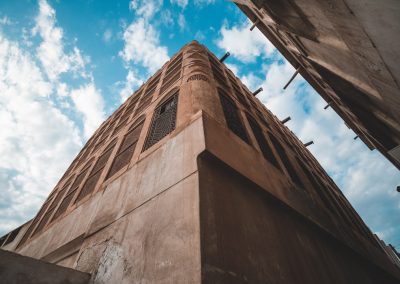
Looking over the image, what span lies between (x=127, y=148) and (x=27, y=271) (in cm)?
348

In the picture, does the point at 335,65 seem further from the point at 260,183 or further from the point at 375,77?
the point at 260,183

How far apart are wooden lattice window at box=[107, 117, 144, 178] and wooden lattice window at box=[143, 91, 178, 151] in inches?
21.0

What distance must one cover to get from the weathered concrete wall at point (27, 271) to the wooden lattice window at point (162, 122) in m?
2.44

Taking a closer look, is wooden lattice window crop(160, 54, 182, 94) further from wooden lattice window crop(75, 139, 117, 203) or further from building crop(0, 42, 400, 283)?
wooden lattice window crop(75, 139, 117, 203)

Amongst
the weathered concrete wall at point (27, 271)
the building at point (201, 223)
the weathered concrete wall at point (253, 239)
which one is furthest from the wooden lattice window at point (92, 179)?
the weathered concrete wall at point (253, 239)

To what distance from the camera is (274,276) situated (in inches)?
89.0

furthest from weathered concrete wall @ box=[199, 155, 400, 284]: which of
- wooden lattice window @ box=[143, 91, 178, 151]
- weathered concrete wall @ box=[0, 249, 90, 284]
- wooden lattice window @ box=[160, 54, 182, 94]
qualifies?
wooden lattice window @ box=[160, 54, 182, 94]

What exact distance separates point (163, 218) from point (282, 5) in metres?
4.67

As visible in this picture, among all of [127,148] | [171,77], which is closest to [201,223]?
[127,148]

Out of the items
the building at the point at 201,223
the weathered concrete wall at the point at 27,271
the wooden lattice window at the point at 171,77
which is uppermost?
the wooden lattice window at the point at 171,77

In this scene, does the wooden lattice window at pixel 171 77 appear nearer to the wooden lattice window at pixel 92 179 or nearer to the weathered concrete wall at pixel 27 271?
the wooden lattice window at pixel 92 179

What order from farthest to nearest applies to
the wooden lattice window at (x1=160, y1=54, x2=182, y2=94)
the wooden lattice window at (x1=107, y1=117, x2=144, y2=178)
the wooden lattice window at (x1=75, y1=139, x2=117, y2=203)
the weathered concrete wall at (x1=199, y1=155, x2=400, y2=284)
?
1. the wooden lattice window at (x1=160, y1=54, x2=182, y2=94)
2. the wooden lattice window at (x1=75, y1=139, x2=117, y2=203)
3. the wooden lattice window at (x1=107, y1=117, x2=144, y2=178)
4. the weathered concrete wall at (x1=199, y1=155, x2=400, y2=284)

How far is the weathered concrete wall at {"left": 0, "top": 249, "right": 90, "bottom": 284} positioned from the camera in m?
2.05

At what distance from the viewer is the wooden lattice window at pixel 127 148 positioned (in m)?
4.89
